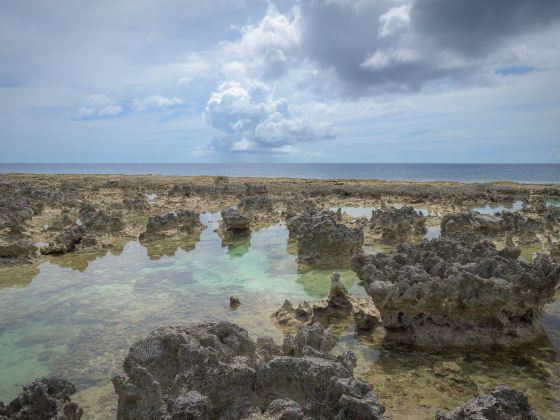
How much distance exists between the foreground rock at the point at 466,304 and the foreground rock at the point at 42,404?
6.05 m

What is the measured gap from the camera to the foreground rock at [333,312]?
999 cm

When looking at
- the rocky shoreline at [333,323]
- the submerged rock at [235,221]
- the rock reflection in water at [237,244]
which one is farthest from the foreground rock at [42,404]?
the submerged rock at [235,221]

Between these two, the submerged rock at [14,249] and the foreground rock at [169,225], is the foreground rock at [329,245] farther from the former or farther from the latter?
the submerged rock at [14,249]

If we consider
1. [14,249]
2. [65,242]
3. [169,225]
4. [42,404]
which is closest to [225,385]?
[42,404]

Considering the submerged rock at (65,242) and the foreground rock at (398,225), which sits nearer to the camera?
the submerged rock at (65,242)

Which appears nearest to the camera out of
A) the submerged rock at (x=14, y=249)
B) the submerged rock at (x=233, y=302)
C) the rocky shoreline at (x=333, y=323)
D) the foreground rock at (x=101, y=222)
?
the rocky shoreline at (x=333, y=323)

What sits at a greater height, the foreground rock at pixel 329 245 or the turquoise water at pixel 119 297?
the foreground rock at pixel 329 245

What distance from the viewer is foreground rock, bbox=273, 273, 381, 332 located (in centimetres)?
999

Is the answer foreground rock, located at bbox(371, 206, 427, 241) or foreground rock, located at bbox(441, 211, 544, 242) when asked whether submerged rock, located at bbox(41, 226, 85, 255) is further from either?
foreground rock, located at bbox(441, 211, 544, 242)

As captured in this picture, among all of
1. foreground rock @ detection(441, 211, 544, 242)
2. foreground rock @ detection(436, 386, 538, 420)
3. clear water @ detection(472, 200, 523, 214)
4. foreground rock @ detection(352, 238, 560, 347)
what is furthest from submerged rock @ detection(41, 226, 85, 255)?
clear water @ detection(472, 200, 523, 214)

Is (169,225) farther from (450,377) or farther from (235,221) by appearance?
(450,377)

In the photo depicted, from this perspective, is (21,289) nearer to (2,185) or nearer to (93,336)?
(93,336)

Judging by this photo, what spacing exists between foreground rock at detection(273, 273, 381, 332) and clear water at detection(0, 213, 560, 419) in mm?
395

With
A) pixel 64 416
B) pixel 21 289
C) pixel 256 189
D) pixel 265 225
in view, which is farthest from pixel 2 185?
pixel 64 416
